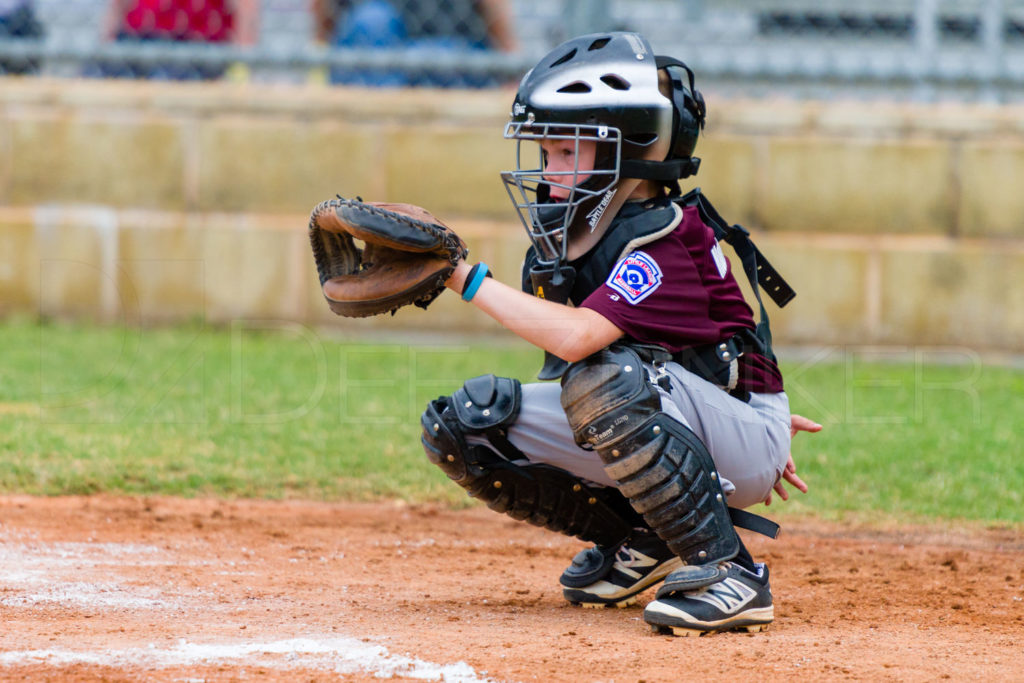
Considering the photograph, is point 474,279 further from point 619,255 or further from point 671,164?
point 671,164

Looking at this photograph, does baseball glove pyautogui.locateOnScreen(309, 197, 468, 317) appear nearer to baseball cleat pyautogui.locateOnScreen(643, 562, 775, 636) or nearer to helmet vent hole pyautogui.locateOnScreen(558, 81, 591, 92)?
helmet vent hole pyautogui.locateOnScreen(558, 81, 591, 92)

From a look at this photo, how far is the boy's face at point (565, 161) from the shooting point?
10.1 ft

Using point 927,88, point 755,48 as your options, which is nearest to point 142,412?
point 755,48

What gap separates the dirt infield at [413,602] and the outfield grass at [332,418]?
0.88ft

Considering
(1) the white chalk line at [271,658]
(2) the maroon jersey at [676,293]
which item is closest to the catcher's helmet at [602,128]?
(2) the maroon jersey at [676,293]

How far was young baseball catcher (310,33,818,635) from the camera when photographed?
9.36 ft

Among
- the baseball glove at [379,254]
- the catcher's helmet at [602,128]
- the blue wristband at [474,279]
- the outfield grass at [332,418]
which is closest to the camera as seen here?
the baseball glove at [379,254]

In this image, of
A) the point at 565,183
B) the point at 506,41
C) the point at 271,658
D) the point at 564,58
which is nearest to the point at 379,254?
the point at 565,183

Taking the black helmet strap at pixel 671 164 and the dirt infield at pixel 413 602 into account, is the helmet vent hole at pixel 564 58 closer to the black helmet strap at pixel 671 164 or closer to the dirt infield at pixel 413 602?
the black helmet strap at pixel 671 164

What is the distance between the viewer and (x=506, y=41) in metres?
8.02

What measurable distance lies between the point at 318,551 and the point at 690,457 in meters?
1.41

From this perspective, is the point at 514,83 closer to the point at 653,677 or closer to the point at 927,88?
the point at 927,88

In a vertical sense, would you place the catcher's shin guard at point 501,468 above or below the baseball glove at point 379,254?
below

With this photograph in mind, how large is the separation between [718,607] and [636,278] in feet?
2.51
